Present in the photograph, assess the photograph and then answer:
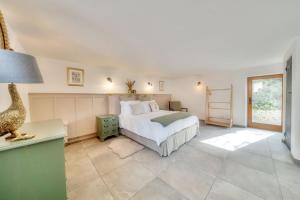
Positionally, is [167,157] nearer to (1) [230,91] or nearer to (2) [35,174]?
(2) [35,174]

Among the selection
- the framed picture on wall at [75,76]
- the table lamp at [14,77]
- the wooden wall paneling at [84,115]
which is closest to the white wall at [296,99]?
the table lamp at [14,77]

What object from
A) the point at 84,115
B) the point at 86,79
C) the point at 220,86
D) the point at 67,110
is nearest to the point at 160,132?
the point at 84,115

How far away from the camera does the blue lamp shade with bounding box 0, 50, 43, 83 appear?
0.78 meters

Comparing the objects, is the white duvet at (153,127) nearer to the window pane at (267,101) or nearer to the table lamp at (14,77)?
the table lamp at (14,77)

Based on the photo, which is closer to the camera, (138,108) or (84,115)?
(84,115)

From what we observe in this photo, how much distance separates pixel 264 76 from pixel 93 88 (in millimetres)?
5788

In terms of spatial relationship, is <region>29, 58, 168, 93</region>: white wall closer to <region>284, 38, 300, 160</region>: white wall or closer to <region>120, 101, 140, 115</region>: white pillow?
<region>120, 101, 140, 115</region>: white pillow

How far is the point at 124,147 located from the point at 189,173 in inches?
63.7

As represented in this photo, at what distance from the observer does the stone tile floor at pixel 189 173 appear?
1.62 m

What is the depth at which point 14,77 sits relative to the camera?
2.66 ft

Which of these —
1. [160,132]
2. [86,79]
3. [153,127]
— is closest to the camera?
[160,132]

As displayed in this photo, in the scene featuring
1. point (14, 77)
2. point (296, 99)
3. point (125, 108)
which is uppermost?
point (14, 77)

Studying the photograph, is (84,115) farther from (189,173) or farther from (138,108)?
(189,173)

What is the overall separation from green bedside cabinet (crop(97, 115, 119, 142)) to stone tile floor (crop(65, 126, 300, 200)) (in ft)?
1.43
